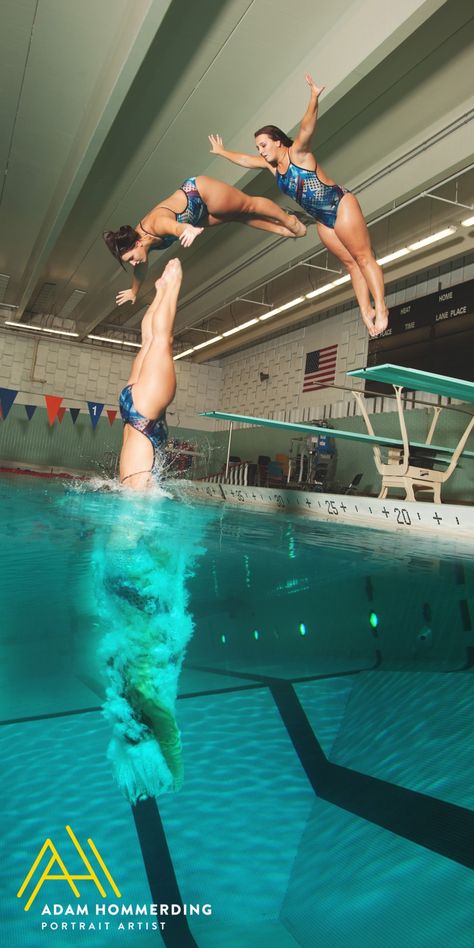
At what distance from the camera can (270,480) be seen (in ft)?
42.5

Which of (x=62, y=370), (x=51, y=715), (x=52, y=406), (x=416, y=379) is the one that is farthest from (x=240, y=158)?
(x=62, y=370)

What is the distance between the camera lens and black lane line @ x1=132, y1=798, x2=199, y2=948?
36 centimetres

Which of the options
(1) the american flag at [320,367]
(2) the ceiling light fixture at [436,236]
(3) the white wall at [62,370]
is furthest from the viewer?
(3) the white wall at [62,370]

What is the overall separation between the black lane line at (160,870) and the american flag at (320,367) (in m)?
12.4

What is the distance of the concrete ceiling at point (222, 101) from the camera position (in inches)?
220

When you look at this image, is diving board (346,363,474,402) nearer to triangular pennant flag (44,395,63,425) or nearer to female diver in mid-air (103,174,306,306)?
female diver in mid-air (103,174,306,306)

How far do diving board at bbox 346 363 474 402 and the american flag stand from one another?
22.9 ft

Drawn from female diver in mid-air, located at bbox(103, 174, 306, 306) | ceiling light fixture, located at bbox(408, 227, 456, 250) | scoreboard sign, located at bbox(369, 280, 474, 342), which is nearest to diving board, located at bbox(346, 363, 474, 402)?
female diver in mid-air, located at bbox(103, 174, 306, 306)

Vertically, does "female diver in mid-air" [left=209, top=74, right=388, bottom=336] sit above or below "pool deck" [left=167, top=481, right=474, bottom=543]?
above

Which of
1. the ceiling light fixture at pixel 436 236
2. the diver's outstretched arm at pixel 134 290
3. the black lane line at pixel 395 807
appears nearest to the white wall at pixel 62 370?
the ceiling light fixture at pixel 436 236

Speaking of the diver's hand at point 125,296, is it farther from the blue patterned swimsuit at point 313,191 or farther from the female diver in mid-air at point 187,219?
the blue patterned swimsuit at point 313,191

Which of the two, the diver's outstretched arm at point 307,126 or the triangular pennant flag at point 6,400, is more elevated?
the diver's outstretched arm at point 307,126

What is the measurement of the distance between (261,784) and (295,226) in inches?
217

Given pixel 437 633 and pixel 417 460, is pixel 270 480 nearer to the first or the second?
pixel 417 460
